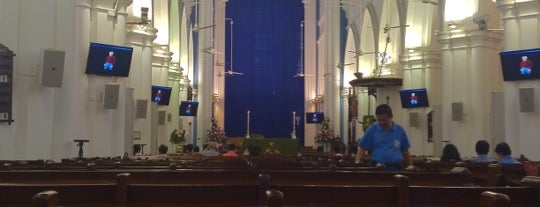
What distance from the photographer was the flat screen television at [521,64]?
13.5m

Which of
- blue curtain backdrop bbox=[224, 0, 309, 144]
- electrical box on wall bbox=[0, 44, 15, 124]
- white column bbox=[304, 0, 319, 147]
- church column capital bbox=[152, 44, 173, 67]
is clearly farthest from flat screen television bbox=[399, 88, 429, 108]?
blue curtain backdrop bbox=[224, 0, 309, 144]

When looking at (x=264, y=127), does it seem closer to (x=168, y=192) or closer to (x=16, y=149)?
(x=16, y=149)

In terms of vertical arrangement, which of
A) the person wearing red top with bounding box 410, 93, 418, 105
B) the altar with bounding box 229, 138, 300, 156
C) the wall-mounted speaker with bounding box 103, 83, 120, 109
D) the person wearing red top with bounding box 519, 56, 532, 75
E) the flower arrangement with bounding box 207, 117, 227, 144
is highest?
the person wearing red top with bounding box 519, 56, 532, 75

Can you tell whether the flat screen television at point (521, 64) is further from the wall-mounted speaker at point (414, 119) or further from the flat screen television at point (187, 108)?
the flat screen television at point (187, 108)

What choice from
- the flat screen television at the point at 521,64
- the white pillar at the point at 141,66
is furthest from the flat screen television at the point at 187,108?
the flat screen television at the point at 521,64

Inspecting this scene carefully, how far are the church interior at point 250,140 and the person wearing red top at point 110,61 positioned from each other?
0.03 metres

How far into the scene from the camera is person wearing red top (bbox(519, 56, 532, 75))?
13.6 meters

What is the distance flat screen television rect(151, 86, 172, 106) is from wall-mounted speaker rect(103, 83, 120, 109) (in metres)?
6.52

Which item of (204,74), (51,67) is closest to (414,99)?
(51,67)

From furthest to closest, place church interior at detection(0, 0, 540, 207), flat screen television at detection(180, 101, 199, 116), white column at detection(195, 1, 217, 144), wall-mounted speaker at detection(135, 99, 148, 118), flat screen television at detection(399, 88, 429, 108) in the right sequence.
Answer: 1. white column at detection(195, 1, 217, 144)
2. flat screen television at detection(180, 101, 199, 116)
3. flat screen television at detection(399, 88, 429, 108)
4. wall-mounted speaker at detection(135, 99, 148, 118)
5. church interior at detection(0, 0, 540, 207)

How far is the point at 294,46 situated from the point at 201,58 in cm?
1064

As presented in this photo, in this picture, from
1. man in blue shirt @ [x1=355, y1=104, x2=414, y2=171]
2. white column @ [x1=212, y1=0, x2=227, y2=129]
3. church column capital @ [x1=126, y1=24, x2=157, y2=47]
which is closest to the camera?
man in blue shirt @ [x1=355, y1=104, x2=414, y2=171]

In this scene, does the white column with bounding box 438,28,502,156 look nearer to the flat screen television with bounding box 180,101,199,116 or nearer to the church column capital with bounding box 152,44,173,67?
the church column capital with bounding box 152,44,173,67

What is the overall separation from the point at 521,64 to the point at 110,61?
8.72 metres
